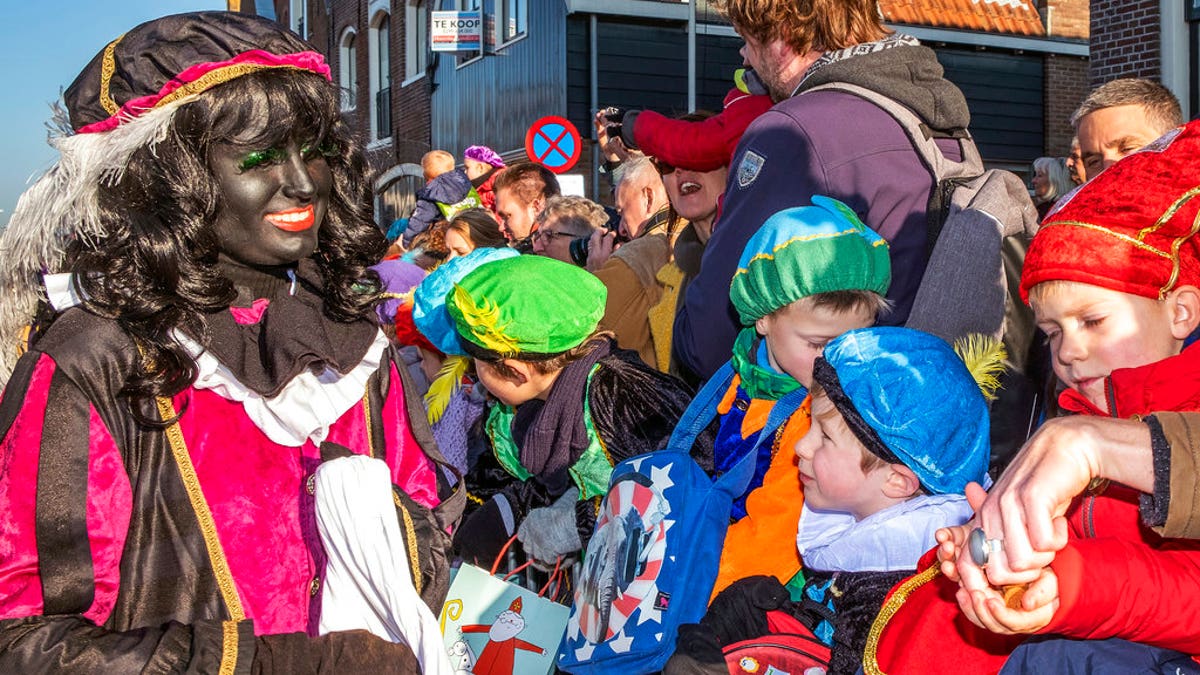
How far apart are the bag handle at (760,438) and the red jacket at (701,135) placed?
107 cm

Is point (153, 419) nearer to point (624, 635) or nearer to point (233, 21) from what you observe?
point (233, 21)

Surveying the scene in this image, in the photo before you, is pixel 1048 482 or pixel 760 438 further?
pixel 760 438

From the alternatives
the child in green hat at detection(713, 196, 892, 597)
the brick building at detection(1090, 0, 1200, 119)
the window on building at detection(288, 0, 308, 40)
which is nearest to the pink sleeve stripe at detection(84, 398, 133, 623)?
the child in green hat at detection(713, 196, 892, 597)

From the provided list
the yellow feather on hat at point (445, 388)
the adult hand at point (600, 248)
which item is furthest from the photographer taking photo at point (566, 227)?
the yellow feather on hat at point (445, 388)

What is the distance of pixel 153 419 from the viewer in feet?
5.90

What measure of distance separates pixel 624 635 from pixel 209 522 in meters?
1.10

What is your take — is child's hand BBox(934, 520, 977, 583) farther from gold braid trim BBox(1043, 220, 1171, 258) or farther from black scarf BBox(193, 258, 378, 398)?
black scarf BBox(193, 258, 378, 398)

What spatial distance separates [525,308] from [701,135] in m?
0.82

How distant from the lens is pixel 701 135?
3578 mm

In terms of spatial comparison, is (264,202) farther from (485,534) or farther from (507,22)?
(507,22)

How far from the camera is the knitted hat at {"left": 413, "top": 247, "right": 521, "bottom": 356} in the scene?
3820mm

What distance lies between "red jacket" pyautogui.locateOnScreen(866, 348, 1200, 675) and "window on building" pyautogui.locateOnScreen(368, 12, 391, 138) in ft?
69.9

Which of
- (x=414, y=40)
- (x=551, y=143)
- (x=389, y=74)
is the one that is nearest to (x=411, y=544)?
(x=551, y=143)

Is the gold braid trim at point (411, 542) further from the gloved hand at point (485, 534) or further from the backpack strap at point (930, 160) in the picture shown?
the gloved hand at point (485, 534)
